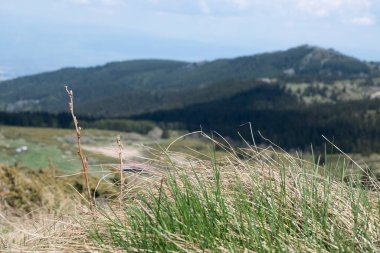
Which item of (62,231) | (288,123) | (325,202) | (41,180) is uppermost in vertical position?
(325,202)

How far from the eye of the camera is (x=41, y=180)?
1152cm

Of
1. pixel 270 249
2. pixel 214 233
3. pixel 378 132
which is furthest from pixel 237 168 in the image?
pixel 378 132

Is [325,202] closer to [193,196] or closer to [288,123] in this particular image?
[193,196]

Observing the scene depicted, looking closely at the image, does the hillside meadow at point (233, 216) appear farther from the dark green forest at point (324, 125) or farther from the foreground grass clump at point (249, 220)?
the dark green forest at point (324, 125)

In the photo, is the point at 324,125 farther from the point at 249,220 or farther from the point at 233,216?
the point at 249,220

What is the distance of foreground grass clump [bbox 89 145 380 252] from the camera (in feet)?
8.82

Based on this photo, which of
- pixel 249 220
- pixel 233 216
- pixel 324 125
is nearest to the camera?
pixel 249 220

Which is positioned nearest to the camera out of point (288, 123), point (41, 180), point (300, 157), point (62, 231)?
point (62, 231)

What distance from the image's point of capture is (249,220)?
272 cm

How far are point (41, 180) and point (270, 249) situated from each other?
31.7 feet

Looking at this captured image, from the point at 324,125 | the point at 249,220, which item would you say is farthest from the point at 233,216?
the point at 324,125

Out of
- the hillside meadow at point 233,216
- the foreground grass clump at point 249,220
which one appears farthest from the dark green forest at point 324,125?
the foreground grass clump at point 249,220

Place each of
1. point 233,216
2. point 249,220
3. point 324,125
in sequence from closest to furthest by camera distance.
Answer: point 249,220 → point 233,216 → point 324,125

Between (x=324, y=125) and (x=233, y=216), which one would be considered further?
(x=324, y=125)
